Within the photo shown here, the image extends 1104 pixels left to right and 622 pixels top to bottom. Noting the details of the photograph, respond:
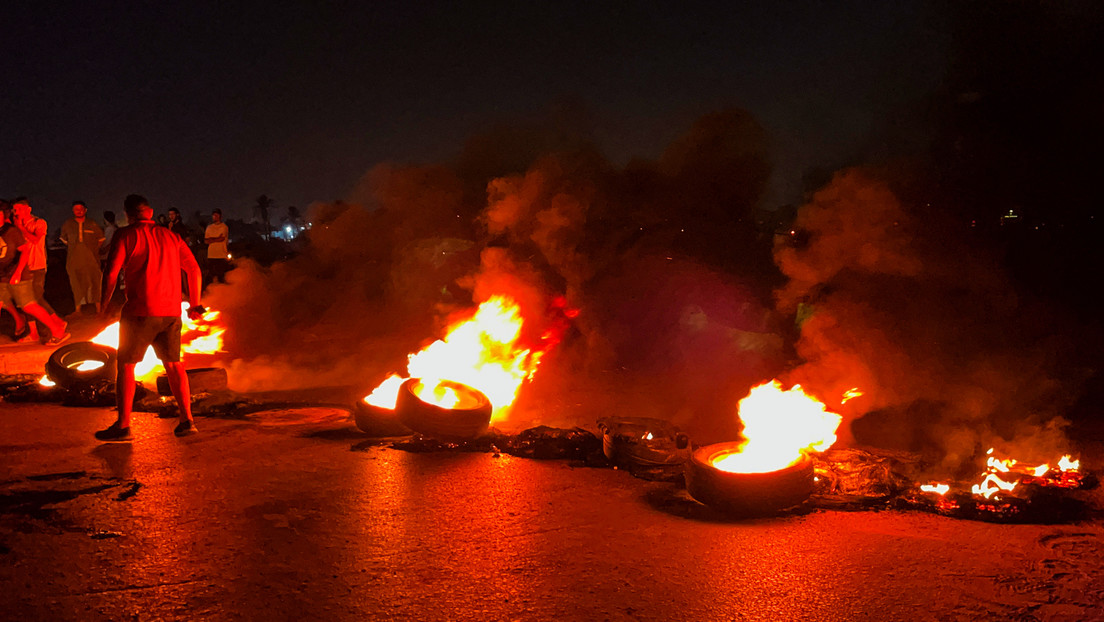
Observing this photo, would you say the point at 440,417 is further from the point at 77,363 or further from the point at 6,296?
the point at 6,296

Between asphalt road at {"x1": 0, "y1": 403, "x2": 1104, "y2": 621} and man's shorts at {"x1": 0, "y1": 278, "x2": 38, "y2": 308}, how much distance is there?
4.66 m

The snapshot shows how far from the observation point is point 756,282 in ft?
45.2

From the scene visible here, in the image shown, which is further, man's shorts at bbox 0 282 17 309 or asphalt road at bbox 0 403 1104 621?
man's shorts at bbox 0 282 17 309

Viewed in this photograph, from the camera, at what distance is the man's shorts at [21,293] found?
32.1 ft

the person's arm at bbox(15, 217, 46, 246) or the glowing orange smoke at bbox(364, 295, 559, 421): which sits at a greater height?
the person's arm at bbox(15, 217, 46, 246)

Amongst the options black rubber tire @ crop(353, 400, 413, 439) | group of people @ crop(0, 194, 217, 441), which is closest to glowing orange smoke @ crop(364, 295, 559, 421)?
black rubber tire @ crop(353, 400, 413, 439)

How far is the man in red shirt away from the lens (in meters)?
6.38

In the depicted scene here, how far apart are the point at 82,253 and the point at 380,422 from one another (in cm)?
951

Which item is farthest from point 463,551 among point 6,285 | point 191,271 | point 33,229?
point 33,229

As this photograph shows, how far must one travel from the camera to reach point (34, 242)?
404 inches

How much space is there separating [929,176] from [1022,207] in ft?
11.6

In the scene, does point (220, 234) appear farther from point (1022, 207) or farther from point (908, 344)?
point (1022, 207)

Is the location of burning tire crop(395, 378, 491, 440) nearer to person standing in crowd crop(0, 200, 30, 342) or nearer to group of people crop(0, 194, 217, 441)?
group of people crop(0, 194, 217, 441)

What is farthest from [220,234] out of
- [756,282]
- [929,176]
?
[929,176]
